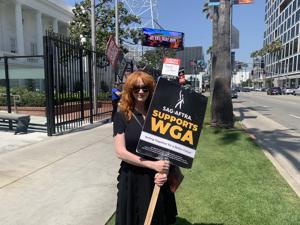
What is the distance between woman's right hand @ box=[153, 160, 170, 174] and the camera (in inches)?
110

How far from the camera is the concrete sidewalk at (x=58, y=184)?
455 centimetres

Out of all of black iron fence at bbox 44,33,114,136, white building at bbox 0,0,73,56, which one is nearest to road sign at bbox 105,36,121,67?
black iron fence at bbox 44,33,114,136

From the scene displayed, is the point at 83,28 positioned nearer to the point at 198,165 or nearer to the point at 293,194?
the point at 198,165

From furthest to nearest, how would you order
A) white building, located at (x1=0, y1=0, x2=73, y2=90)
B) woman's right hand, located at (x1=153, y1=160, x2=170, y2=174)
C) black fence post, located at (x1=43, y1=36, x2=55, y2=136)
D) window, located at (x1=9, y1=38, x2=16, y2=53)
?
window, located at (x1=9, y1=38, x2=16, y2=53)
white building, located at (x1=0, y1=0, x2=73, y2=90)
black fence post, located at (x1=43, y1=36, x2=55, y2=136)
woman's right hand, located at (x1=153, y1=160, x2=170, y2=174)

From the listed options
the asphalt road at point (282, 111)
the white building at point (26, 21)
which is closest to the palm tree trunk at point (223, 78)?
the asphalt road at point (282, 111)

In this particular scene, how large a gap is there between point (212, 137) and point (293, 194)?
4868mm

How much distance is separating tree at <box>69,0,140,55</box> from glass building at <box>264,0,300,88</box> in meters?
71.3

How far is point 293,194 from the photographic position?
538 centimetres

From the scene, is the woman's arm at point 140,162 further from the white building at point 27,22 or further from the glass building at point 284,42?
the glass building at point 284,42

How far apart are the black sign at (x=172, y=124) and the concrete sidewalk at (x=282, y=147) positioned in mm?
3243

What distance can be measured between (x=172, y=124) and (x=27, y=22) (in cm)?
4002

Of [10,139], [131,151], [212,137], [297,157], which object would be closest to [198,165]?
[297,157]

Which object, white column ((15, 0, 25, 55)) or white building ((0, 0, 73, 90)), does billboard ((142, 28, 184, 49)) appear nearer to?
white building ((0, 0, 73, 90))

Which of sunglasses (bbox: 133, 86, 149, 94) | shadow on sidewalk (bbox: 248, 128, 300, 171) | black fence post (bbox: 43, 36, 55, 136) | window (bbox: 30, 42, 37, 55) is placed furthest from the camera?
window (bbox: 30, 42, 37, 55)
